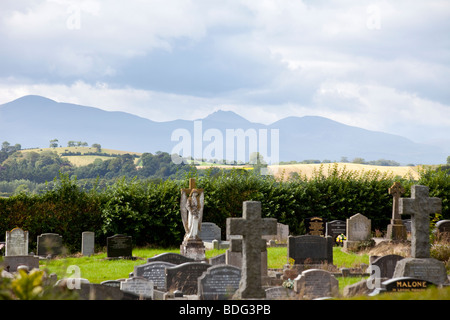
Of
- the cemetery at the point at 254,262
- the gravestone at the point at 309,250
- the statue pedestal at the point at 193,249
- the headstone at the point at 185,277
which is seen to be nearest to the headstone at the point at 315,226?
the cemetery at the point at 254,262

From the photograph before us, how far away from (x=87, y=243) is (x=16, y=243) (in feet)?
10.7

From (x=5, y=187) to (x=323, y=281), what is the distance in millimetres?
99784

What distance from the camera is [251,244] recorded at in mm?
11852

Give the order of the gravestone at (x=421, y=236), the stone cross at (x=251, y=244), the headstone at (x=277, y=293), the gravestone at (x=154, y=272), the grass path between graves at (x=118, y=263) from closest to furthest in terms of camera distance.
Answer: the stone cross at (x=251, y=244) < the headstone at (x=277, y=293) < the gravestone at (x=421, y=236) < the gravestone at (x=154, y=272) < the grass path between graves at (x=118, y=263)

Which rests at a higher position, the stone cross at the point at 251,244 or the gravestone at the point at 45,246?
the stone cross at the point at 251,244

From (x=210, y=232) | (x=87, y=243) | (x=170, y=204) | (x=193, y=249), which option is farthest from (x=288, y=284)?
(x=170, y=204)

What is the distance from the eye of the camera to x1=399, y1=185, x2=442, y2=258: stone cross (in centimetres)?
1445

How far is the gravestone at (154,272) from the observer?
51.3ft

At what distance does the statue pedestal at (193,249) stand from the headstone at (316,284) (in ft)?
27.9

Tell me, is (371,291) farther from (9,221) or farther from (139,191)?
(9,221)

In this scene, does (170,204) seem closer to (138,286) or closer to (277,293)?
(138,286)

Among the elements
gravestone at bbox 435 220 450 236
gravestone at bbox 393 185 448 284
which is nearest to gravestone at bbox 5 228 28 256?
gravestone at bbox 393 185 448 284

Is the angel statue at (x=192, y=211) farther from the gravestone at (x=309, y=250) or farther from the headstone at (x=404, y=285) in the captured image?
the headstone at (x=404, y=285)

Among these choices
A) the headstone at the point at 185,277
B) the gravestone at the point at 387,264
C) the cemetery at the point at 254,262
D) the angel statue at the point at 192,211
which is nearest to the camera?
the cemetery at the point at 254,262
